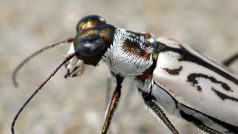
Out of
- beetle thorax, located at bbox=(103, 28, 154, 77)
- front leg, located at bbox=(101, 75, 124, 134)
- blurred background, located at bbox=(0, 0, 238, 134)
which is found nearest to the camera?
front leg, located at bbox=(101, 75, 124, 134)

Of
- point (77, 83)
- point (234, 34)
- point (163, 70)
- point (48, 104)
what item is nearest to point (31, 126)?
point (48, 104)

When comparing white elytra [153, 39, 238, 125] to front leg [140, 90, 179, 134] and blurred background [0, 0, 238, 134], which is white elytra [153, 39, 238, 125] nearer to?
front leg [140, 90, 179, 134]

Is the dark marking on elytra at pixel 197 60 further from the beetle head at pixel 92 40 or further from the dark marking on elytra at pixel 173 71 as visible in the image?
the beetle head at pixel 92 40

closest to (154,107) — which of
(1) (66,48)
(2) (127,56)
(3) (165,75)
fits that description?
(3) (165,75)

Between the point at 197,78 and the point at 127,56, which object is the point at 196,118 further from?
the point at 127,56

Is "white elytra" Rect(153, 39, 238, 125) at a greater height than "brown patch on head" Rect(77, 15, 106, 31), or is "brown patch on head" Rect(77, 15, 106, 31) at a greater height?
"brown patch on head" Rect(77, 15, 106, 31)

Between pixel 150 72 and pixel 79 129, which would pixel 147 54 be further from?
pixel 79 129

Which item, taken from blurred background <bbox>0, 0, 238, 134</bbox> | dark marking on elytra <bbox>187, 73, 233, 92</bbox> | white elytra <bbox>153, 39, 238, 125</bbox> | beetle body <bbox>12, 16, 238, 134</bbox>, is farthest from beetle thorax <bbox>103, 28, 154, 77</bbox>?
blurred background <bbox>0, 0, 238, 134</bbox>
